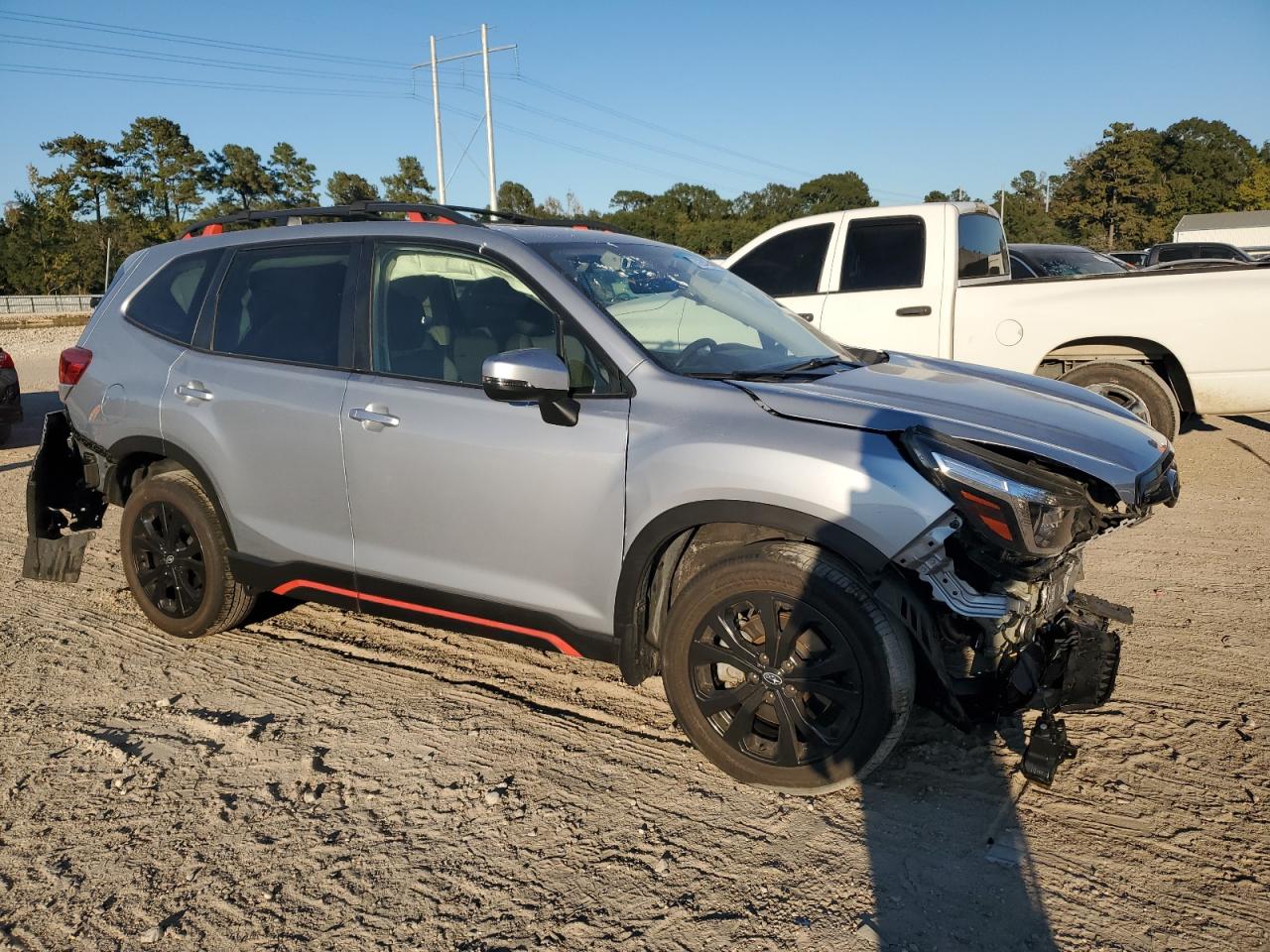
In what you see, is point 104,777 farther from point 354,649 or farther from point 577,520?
point 577,520

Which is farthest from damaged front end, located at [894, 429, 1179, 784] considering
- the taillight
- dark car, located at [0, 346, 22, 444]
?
dark car, located at [0, 346, 22, 444]

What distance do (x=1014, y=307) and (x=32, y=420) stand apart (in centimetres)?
1181

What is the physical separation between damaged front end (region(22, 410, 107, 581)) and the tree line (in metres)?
36.6

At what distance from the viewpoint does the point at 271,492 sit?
403 centimetres

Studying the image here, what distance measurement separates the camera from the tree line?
49312 millimetres

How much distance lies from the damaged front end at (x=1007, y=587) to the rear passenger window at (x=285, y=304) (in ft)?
8.17

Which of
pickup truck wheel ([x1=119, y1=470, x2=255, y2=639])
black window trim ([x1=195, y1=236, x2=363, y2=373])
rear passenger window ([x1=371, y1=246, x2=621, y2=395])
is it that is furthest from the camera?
pickup truck wheel ([x1=119, y1=470, x2=255, y2=639])

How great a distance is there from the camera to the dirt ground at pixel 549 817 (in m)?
2.51

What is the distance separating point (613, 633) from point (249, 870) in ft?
4.45

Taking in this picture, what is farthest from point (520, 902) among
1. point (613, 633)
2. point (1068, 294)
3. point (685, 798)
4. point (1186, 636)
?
point (1068, 294)

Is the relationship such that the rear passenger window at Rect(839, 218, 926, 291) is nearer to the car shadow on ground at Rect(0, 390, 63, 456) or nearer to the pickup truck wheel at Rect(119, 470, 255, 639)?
the pickup truck wheel at Rect(119, 470, 255, 639)

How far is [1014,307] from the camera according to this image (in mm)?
7324

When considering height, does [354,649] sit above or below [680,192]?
below

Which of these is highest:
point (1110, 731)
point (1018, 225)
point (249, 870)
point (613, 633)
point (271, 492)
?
point (1018, 225)
